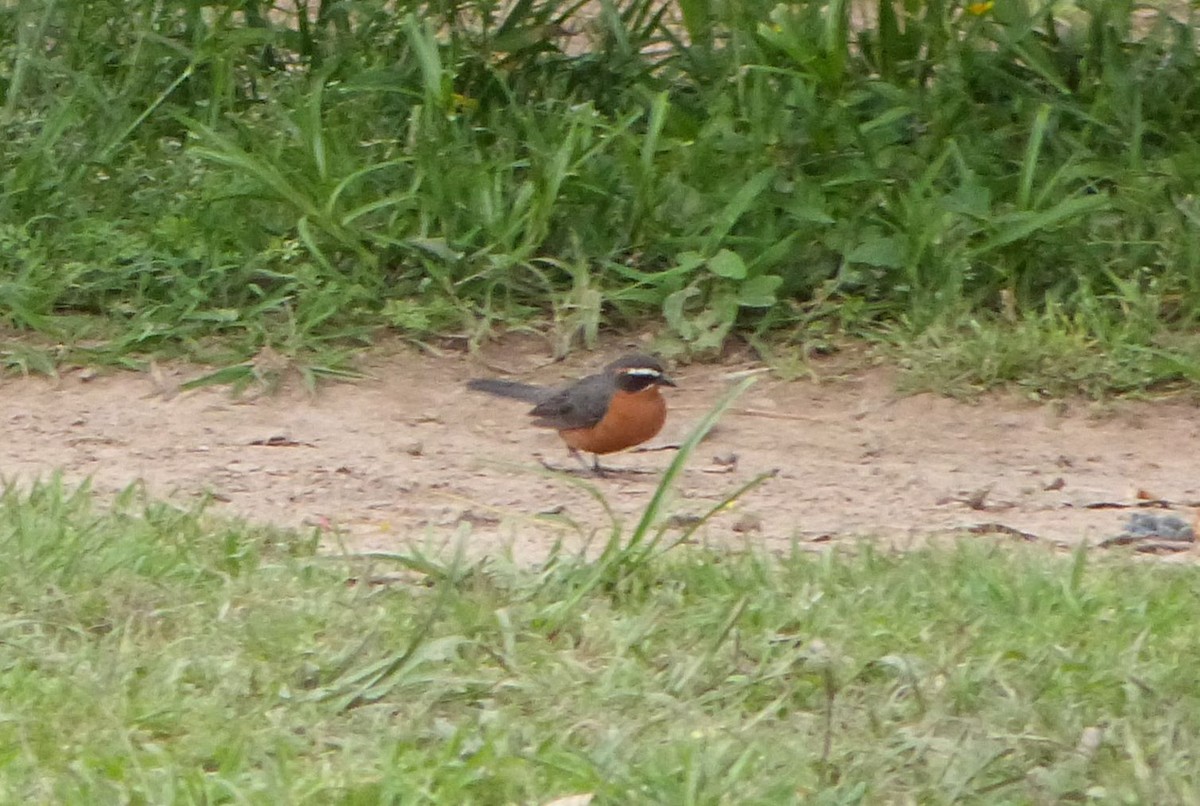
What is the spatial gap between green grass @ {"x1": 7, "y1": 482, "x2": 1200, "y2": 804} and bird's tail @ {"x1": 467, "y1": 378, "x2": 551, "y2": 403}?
1.73 m

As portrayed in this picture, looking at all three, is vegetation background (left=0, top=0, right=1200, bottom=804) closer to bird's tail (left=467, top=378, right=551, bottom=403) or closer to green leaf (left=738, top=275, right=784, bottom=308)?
green leaf (left=738, top=275, right=784, bottom=308)

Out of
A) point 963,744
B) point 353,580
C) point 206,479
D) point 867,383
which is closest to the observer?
point 963,744

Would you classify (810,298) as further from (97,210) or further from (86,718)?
(86,718)

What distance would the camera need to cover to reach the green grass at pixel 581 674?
3.53 meters

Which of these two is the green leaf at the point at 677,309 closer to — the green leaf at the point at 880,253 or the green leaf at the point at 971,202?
the green leaf at the point at 880,253

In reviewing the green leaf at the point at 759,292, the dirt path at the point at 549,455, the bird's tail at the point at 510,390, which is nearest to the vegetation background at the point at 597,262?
the green leaf at the point at 759,292

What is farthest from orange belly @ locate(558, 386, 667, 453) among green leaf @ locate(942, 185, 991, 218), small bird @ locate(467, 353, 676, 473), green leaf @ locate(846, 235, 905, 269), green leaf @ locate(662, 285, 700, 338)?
green leaf @ locate(942, 185, 991, 218)

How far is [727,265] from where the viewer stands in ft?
22.8

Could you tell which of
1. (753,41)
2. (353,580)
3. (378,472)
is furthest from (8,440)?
(753,41)

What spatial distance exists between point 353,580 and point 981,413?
2.64 metres

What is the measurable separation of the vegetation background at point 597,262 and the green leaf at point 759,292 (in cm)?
1

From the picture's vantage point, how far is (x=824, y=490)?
19.0ft

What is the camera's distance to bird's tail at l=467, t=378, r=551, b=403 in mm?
6508

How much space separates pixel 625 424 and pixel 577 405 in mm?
191
